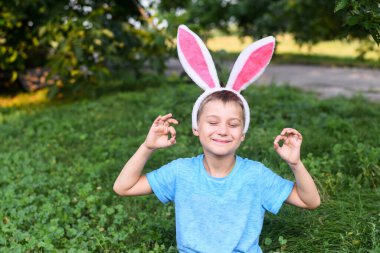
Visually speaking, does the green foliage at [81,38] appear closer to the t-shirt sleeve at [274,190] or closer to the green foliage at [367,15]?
the green foliage at [367,15]

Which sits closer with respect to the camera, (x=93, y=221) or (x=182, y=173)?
(x=182, y=173)

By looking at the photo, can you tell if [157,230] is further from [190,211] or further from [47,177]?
[47,177]

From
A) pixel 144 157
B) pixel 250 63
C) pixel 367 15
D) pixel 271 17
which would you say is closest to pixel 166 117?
pixel 144 157

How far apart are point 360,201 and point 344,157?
100 cm

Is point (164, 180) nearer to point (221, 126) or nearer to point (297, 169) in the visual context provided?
point (221, 126)

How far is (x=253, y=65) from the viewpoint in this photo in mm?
2453

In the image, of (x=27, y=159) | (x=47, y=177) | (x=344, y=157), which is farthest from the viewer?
(x=27, y=159)

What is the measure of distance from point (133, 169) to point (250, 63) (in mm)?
708

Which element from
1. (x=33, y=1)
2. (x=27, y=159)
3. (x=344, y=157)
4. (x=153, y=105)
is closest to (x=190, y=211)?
(x=344, y=157)

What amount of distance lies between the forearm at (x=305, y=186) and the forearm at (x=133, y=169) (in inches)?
25.4

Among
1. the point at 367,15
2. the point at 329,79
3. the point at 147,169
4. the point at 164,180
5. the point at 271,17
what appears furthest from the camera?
the point at 271,17

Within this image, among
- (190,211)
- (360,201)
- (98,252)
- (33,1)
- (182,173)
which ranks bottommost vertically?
(98,252)

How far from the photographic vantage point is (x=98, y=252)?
321cm

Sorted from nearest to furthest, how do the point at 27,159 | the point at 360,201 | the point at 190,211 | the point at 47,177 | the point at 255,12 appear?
the point at 190,211, the point at 360,201, the point at 47,177, the point at 27,159, the point at 255,12
